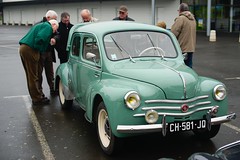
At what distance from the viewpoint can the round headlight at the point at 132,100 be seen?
174 inches

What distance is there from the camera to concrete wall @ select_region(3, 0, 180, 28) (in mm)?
33281

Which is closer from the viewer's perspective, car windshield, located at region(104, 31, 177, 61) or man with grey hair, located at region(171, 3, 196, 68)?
car windshield, located at region(104, 31, 177, 61)

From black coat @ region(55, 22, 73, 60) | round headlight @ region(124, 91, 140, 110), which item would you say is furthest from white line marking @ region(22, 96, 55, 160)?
black coat @ region(55, 22, 73, 60)

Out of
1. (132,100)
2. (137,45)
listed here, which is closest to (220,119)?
(132,100)

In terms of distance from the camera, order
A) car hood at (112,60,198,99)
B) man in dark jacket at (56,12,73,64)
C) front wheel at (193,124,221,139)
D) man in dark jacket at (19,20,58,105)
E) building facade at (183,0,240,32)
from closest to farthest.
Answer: car hood at (112,60,198,99) → front wheel at (193,124,221,139) → man in dark jacket at (19,20,58,105) → man in dark jacket at (56,12,73,64) → building facade at (183,0,240,32)

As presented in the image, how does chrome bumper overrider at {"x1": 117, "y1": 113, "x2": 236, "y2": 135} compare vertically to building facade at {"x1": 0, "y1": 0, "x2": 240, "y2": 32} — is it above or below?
below

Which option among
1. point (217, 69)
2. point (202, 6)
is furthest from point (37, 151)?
point (202, 6)

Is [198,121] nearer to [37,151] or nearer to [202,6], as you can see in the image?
[37,151]

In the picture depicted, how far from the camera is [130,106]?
14.5ft

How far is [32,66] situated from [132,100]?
356 cm

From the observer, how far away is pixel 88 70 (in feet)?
18.9

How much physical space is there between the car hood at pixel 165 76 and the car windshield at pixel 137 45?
0.28m

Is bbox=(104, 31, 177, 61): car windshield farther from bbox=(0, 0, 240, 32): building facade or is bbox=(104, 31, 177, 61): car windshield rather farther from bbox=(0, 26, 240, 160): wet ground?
bbox=(0, 0, 240, 32): building facade

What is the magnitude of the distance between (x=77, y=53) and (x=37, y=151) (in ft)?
6.85
